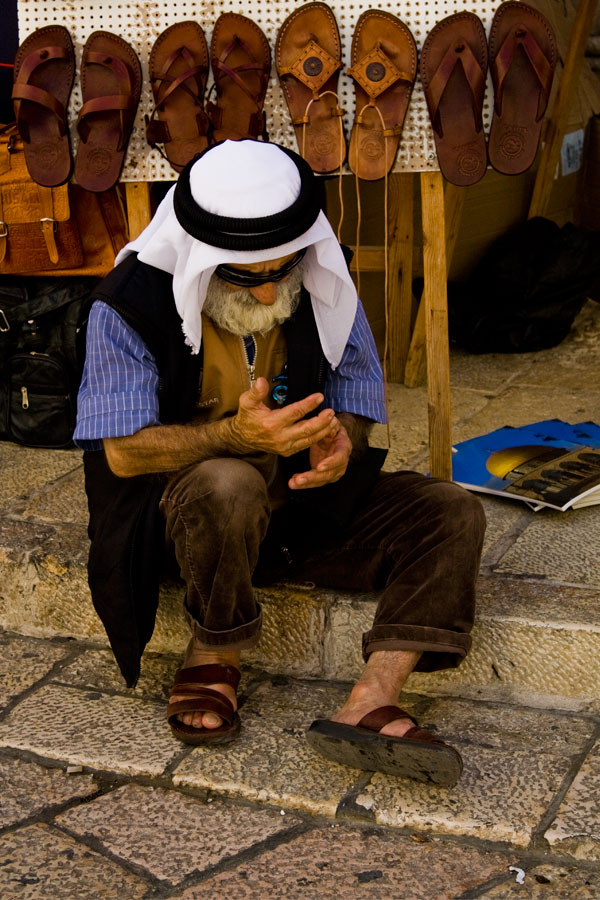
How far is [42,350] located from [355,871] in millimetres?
2217

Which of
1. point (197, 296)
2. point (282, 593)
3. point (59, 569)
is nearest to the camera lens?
point (197, 296)

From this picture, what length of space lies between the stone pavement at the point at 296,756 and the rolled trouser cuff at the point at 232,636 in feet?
0.72

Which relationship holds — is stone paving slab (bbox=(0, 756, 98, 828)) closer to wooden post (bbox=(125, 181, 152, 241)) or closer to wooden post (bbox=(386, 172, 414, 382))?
wooden post (bbox=(125, 181, 152, 241))

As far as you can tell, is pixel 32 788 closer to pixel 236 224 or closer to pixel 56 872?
pixel 56 872

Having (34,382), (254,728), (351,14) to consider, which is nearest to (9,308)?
(34,382)

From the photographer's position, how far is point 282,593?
2799 millimetres

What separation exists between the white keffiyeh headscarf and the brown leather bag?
1.13m

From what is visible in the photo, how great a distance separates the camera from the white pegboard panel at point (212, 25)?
2867 mm

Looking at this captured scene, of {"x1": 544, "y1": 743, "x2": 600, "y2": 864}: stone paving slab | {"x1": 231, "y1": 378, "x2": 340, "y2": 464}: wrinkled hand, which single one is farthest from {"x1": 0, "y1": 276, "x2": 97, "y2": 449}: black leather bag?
{"x1": 544, "y1": 743, "x2": 600, "y2": 864}: stone paving slab

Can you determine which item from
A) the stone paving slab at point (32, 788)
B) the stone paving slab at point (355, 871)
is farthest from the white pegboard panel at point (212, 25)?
the stone paving slab at point (355, 871)

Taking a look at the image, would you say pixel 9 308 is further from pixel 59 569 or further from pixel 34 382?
pixel 59 569

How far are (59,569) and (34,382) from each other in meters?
0.94

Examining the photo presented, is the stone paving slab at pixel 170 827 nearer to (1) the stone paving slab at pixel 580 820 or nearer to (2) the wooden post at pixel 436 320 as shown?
(1) the stone paving slab at pixel 580 820

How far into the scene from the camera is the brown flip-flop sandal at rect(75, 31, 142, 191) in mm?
2938
